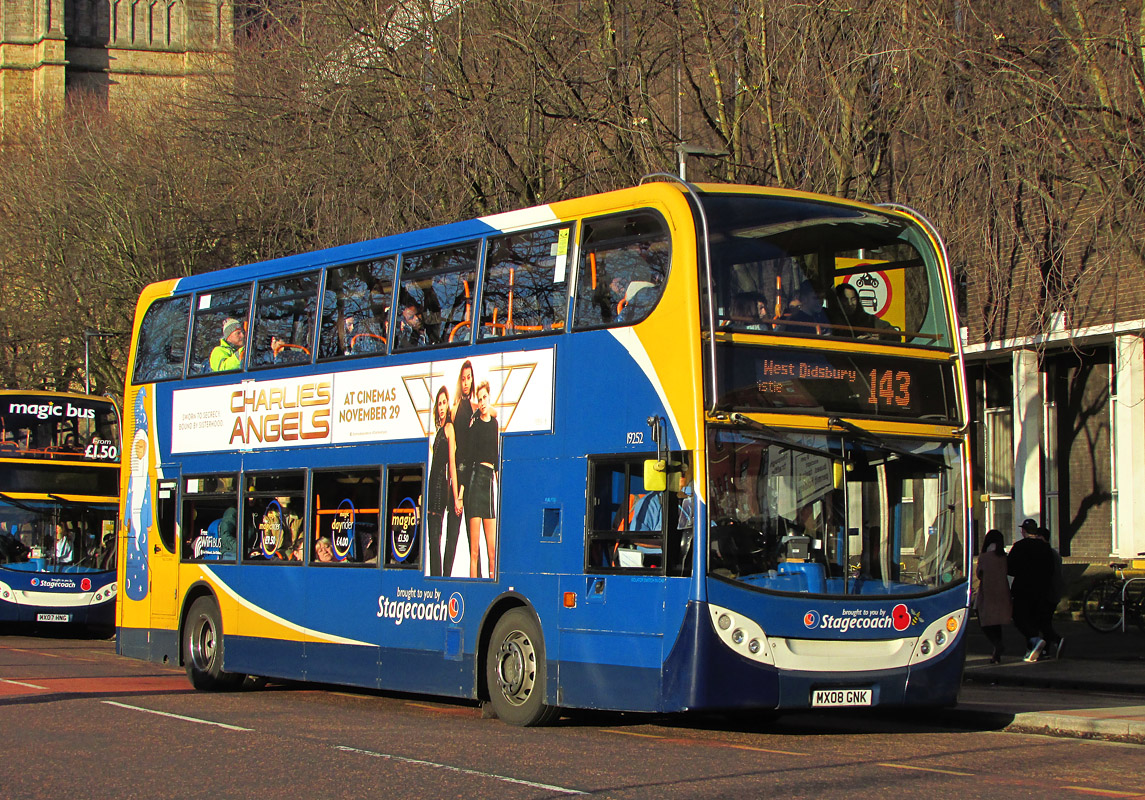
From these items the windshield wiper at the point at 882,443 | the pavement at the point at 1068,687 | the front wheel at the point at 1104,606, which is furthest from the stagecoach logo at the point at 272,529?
the front wheel at the point at 1104,606

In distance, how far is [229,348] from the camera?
54.8ft

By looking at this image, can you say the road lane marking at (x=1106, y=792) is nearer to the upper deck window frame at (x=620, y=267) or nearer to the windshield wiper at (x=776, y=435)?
the windshield wiper at (x=776, y=435)

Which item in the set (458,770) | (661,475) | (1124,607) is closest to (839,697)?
(661,475)

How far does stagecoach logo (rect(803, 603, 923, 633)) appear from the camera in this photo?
11274 millimetres

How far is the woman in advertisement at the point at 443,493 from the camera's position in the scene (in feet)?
44.5

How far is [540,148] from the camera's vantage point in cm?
2055

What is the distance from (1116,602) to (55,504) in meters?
17.1

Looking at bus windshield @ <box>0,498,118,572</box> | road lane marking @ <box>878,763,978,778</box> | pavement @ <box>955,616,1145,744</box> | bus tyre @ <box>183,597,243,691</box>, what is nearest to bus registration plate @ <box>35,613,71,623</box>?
Result: bus windshield @ <box>0,498,118,572</box>

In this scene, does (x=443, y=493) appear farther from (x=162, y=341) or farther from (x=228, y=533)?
(x=162, y=341)

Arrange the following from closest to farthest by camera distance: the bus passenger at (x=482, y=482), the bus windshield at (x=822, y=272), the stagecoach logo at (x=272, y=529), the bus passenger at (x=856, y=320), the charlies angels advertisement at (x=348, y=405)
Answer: the bus windshield at (x=822, y=272)
the bus passenger at (x=856, y=320)
the charlies angels advertisement at (x=348, y=405)
the bus passenger at (x=482, y=482)
the stagecoach logo at (x=272, y=529)

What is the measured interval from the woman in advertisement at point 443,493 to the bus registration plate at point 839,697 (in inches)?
146

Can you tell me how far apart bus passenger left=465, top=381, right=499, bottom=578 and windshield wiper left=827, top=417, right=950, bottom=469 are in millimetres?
3092

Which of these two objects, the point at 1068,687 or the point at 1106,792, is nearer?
the point at 1106,792

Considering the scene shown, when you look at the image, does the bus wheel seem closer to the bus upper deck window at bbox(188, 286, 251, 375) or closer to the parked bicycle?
the bus upper deck window at bbox(188, 286, 251, 375)
